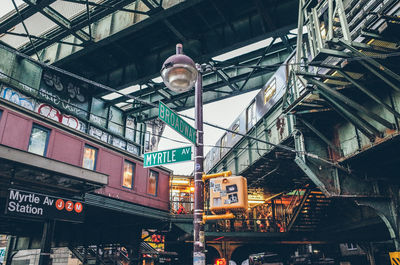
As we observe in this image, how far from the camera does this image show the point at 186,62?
20.8 feet

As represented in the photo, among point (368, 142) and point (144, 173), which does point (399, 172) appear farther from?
point (144, 173)

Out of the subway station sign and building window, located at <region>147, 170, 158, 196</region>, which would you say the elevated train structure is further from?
the subway station sign

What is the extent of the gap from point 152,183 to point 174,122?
43.2 feet

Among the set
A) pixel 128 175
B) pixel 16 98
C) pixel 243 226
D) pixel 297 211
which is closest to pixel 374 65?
pixel 297 211

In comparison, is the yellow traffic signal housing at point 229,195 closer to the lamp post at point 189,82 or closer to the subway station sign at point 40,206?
the lamp post at point 189,82

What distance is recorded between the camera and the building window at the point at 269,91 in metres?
14.7

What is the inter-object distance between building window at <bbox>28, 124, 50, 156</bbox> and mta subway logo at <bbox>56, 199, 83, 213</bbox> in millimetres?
3246

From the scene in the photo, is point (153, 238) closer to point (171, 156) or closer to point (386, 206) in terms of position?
point (386, 206)

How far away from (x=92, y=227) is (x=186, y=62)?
15.2 metres

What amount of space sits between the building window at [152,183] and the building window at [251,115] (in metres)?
6.33

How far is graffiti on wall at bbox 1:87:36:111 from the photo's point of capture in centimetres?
1478

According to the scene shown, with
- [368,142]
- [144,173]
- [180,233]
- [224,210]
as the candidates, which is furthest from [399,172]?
[180,233]

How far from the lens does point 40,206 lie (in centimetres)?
946

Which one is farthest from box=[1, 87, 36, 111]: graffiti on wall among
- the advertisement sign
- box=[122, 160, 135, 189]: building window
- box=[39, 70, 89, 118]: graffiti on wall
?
the advertisement sign
